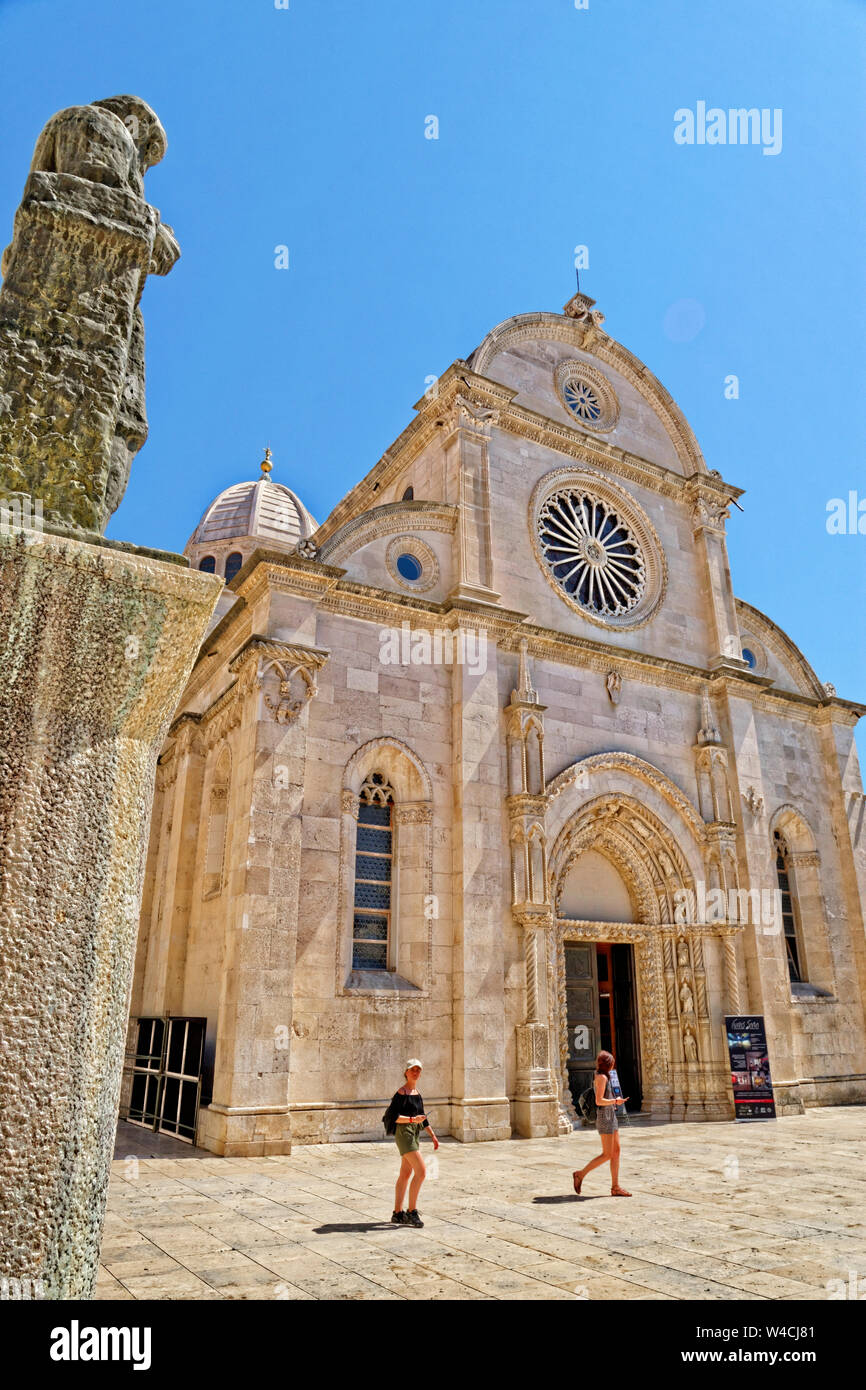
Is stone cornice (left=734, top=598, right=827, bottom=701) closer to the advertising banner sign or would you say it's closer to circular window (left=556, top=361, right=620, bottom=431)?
circular window (left=556, top=361, right=620, bottom=431)

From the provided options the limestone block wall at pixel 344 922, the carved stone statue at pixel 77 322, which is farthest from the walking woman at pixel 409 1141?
the carved stone statue at pixel 77 322

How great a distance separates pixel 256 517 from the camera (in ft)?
115

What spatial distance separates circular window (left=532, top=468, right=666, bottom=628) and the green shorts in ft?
39.3

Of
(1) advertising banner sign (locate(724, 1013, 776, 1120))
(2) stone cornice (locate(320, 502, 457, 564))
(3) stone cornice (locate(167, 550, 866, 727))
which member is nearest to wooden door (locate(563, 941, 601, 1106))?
(1) advertising banner sign (locate(724, 1013, 776, 1120))

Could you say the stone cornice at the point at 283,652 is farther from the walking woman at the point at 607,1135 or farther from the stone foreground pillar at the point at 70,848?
the stone foreground pillar at the point at 70,848

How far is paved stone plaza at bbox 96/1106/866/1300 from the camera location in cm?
575

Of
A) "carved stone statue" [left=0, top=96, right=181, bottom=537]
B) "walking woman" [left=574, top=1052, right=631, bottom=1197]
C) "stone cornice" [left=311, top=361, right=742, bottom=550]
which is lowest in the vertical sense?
"walking woman" [left=574, top=1052, right=631, bottom=1197]

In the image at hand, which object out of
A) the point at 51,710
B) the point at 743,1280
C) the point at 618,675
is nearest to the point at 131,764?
the point at 51,710

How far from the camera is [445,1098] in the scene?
13.5 metres

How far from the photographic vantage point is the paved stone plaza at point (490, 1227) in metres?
5.75

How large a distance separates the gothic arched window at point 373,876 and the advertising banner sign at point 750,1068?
7048mm

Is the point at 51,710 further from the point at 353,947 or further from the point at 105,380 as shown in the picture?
the point at 353,947

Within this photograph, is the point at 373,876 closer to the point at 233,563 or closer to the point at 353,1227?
the point at 353,1227
